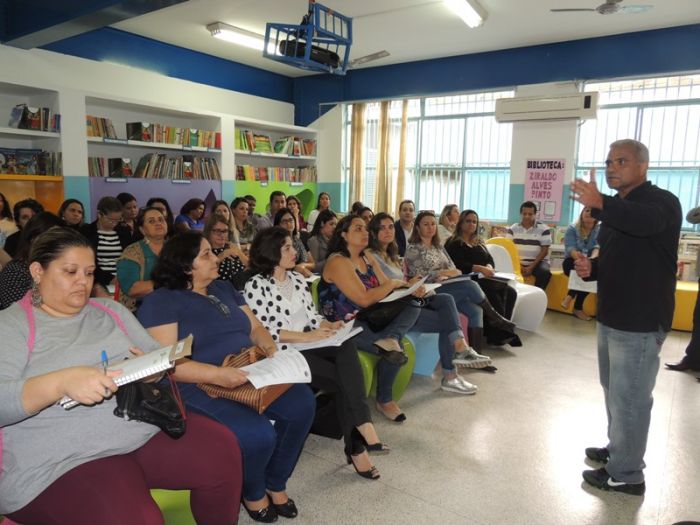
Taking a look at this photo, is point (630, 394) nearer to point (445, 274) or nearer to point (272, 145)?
point (445, 274)

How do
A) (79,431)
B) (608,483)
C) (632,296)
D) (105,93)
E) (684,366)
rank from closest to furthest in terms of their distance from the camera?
(79,431), (632,296), (608,483), (684,366), (105,93)

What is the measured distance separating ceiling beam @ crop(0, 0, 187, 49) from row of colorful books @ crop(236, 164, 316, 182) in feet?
9.59

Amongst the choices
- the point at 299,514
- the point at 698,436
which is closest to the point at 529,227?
the point at 698,436

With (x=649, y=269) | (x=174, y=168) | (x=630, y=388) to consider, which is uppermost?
(x=174, y=168)

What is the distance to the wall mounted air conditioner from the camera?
20.7ft

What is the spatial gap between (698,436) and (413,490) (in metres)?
1.87

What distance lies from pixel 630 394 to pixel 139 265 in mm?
2829

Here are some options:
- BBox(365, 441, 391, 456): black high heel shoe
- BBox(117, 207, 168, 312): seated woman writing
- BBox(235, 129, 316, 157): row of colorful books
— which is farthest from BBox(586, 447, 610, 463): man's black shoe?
BBox(235, 129, 316, 157): row of colorful books

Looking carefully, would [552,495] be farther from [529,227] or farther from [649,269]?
[529,227]

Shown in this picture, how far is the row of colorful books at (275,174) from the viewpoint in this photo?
7.45 metres

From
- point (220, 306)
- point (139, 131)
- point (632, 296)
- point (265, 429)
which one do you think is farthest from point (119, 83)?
point (632, 296)

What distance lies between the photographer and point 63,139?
5.18m

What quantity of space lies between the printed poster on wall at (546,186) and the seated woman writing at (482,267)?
2.52 meters

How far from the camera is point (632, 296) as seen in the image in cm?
224
